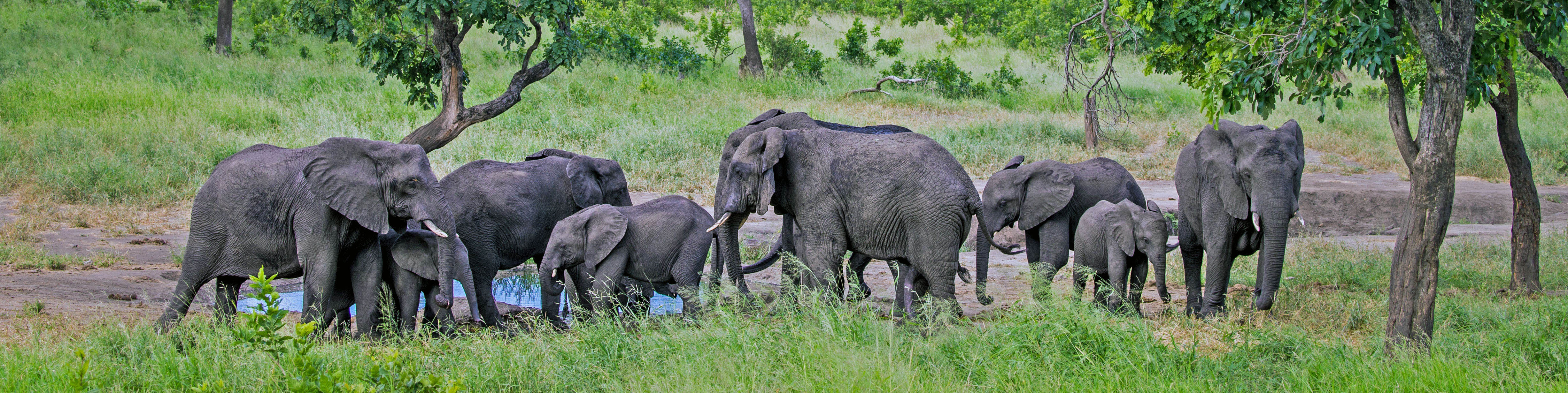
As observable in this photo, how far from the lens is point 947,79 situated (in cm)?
2473

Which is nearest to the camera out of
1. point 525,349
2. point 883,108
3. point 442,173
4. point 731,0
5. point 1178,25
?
point 525,349

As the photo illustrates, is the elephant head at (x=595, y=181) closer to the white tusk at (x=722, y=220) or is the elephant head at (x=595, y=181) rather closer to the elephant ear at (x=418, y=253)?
the elephant ear at (x=418, y=253)

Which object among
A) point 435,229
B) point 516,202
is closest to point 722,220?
point 435,229

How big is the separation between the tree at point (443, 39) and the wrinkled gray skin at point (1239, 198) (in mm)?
6731

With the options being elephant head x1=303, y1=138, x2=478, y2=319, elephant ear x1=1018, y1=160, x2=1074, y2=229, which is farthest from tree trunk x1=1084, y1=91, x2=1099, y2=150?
elephant head x1=303, y1=138, x2=478, y2=319

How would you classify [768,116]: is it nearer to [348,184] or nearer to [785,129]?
[785,129]

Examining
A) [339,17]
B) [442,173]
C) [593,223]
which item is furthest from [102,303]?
[442,173]

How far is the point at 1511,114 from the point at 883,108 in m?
14.6

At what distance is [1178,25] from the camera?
10234mm

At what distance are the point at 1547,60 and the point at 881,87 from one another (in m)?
16.5

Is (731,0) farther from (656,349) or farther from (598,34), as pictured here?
(656,349)

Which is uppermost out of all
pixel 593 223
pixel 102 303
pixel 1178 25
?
pixel 1178 25

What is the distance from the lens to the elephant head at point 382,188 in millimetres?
6633

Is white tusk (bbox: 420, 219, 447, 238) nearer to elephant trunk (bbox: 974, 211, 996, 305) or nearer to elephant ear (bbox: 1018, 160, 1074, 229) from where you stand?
elephant trunk (bbox: 974, 211, 996, 305)
